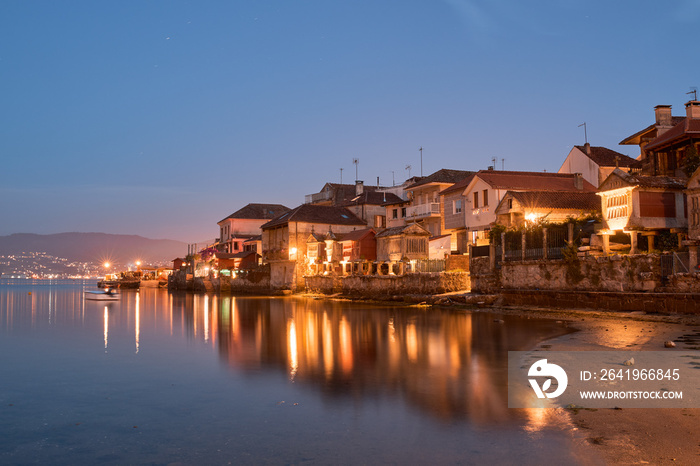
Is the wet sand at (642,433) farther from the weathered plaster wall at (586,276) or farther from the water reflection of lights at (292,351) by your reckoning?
the weathered plaster wall at (586,276)

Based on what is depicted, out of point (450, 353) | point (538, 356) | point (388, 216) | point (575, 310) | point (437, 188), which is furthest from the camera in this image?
point (388, 216)

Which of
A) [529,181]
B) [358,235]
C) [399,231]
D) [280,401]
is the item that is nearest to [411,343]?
[280,401]

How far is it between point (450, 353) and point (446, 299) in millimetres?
20816

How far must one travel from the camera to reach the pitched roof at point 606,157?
4781 cm

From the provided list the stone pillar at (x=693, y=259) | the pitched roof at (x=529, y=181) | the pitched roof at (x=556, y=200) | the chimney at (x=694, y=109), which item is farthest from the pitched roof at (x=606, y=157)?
the stone pillar at (x=693, y=259)

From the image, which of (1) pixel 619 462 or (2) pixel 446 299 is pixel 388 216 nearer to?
(2) pixel 446 299

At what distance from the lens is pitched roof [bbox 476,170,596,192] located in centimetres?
4631

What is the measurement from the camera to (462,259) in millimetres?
42688

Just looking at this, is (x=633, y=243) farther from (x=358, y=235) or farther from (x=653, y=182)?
(x=358, y=235)

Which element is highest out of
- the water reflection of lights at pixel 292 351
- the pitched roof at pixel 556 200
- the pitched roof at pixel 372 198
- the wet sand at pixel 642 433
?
the pitched roof at pixel 372 198

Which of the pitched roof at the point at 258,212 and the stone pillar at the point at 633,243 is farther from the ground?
the pitched roof at the point at 258,212

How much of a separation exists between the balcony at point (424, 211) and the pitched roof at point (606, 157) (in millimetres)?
14172

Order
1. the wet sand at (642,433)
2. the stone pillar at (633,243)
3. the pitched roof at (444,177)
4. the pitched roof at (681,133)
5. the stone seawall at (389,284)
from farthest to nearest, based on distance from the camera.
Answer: the pitched roof at (444,177), the stone seawall at (389,284), the pitched roof at (681,133), the stone pillar at (633,243), the wet sand at (642,433)

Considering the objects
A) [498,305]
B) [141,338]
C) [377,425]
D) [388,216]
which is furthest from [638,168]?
[377,425]
